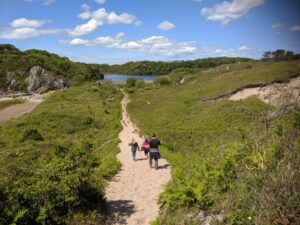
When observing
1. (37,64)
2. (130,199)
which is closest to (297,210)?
(130,199)

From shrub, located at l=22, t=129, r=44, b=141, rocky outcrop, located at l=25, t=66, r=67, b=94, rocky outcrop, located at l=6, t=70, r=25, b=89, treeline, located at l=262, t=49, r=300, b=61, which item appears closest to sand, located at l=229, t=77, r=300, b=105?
treeline, located at l=262, t=49, r=300, b=61

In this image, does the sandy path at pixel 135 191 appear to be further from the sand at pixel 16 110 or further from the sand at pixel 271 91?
the sand at pixel 16 110

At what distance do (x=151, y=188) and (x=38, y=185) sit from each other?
18.9ft

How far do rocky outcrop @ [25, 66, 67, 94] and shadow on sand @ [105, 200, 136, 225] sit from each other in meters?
114

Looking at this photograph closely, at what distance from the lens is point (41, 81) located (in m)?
121

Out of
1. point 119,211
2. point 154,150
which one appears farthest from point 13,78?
point 119,211

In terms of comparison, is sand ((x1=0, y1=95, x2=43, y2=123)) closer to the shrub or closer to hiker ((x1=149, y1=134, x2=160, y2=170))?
the shrub

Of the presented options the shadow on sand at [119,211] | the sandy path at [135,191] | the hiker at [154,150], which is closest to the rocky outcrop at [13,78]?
the sandy path at [135,191]

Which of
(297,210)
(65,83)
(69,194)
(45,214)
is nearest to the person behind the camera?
(297,210)

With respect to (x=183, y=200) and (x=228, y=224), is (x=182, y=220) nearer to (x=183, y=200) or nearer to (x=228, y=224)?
(x=183, y=200)

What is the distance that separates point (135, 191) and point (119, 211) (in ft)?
7.00

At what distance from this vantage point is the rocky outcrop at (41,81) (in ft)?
388

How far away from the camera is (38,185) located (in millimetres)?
8977

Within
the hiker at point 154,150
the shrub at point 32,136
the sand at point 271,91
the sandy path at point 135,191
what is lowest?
the shrub at point 32,136
